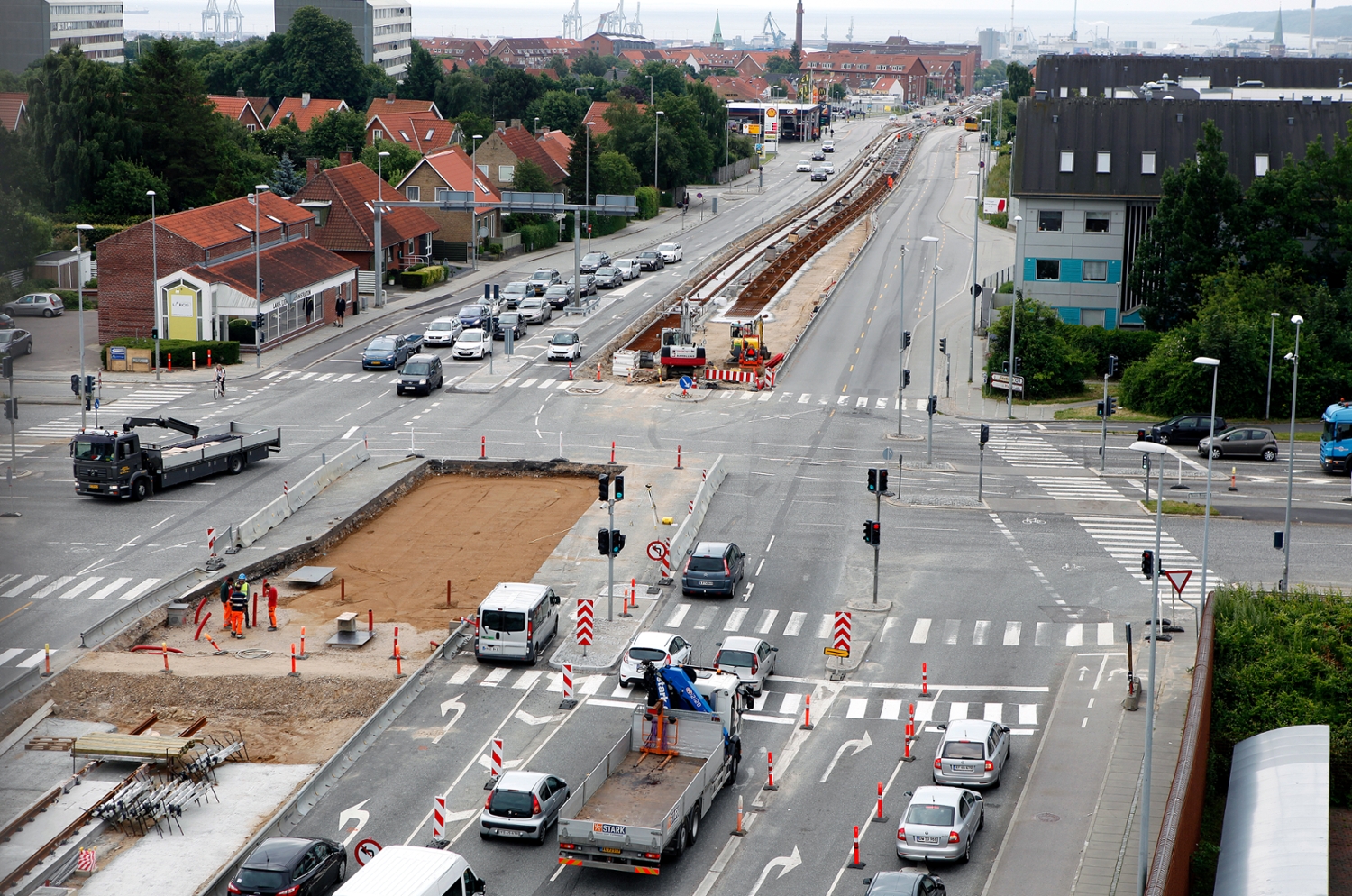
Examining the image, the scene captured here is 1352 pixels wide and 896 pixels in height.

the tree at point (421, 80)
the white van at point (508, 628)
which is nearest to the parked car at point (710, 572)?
the white van at point (508, 628)

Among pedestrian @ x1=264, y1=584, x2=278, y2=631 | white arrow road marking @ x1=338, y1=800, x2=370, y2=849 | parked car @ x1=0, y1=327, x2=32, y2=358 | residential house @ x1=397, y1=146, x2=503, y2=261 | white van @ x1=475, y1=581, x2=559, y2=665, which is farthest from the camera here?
residential house @ x1=397, y1=146, x2=503, y2=261

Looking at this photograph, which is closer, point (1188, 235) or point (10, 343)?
point (10, 343)

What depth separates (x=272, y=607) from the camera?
135ft

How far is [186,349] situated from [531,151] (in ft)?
207

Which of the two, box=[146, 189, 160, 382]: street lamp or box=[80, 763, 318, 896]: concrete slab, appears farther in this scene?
box=[146, 189, 160, 382]: street lamp

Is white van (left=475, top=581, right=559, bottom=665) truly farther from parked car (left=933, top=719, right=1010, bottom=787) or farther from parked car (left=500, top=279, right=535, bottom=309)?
parked car (left=500, top=279, right=535, bottom=309)

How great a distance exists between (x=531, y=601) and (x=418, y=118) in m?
123

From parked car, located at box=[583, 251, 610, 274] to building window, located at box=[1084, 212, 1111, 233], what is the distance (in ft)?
122

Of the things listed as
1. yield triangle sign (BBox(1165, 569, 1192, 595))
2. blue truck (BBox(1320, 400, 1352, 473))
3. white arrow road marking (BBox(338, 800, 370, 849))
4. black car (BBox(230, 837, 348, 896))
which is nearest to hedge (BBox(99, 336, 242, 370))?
white arrow road marking (BBox(338, 800, 370, 849))

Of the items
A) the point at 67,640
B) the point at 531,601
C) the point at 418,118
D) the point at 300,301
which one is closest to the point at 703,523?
the point at 531,601

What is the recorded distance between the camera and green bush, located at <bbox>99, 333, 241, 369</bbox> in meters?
75.4

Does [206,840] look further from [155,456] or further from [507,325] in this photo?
[507,325]

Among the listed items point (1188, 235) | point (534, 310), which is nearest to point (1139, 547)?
point (1188, 235)

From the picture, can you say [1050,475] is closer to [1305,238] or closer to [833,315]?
[1305,238]
